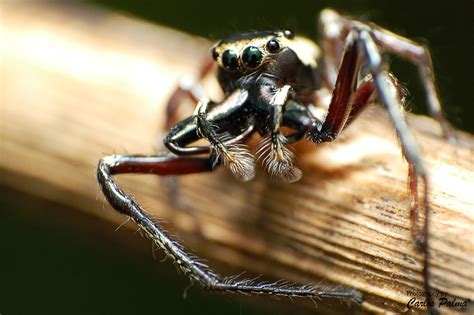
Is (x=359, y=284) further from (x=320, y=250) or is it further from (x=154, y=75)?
(x=154, y=75)

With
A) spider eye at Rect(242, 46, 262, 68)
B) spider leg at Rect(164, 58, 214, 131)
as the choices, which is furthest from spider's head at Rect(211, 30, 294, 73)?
spider leg at Rect(164, 58, 214, 131)

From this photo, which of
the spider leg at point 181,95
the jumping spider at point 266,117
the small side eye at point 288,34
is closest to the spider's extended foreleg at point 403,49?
the jumping spider at point 266,117

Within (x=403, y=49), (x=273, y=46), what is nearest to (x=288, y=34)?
(x=273, y=46)

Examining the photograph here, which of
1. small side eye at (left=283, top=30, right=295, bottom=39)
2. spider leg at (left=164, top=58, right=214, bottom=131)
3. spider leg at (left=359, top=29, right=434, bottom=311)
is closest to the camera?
spider leg at (left=359, top=29, right=434, bottom=311)

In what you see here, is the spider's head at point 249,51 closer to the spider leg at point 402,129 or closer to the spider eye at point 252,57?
the spider eye at point 252,57

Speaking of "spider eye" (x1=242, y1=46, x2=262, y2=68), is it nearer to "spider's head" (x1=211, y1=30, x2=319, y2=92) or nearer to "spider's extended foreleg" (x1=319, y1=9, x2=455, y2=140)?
"spider's head" (x1=211, y1=30, x2=319, y2=92)

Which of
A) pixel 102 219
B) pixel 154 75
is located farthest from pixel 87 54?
pixel 102 219

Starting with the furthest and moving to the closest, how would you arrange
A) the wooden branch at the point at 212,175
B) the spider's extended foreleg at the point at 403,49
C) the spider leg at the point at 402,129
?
the spider's extended foreleg at the point at 403,49 < the wooden branch at the point at 212,175 < the spider leg at the point at 402,129

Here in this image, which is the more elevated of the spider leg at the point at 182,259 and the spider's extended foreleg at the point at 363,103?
the spider's extended foreleg at the point at 363,103

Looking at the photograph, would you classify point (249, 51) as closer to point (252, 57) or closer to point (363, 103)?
point (252, 57)
